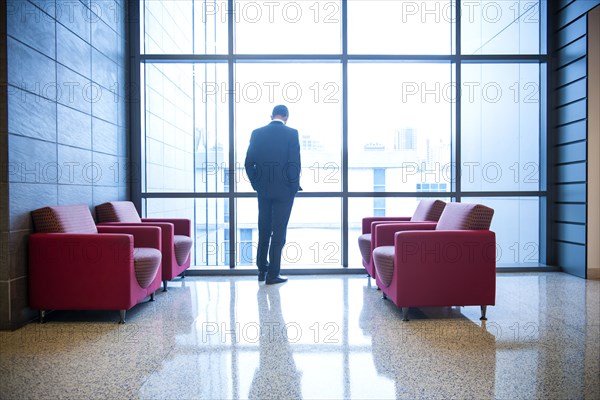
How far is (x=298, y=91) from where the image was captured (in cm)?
515

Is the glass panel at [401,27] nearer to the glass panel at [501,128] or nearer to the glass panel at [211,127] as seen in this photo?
the glass panel at [501,128]

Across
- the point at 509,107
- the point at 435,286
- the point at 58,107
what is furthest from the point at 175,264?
the point at 509,107

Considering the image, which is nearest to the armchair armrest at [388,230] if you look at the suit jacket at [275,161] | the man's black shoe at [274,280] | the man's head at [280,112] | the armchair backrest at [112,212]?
the suit jacket at [275,161]

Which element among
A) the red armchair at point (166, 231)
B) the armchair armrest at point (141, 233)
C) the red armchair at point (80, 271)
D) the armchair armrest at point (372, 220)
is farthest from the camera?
the armchair armrest at point (372, 220)

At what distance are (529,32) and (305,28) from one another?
2772 mm

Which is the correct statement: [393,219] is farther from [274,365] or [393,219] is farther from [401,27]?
[274,365]

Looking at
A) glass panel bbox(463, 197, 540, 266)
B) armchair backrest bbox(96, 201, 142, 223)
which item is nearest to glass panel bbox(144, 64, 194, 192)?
armchair backrest bbox(96, 201, 142, 223)

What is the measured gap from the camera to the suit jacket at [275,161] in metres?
4.23

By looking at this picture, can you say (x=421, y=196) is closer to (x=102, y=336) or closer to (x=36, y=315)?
(x=102, y=336)

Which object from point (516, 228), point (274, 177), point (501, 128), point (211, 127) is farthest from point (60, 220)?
point (516, 228)

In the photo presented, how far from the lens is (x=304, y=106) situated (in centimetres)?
516

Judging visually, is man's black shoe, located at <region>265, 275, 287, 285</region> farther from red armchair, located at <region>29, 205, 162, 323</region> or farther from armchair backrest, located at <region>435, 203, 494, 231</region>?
armchair backrest, located at <region>435, 203, 494, 231</region>

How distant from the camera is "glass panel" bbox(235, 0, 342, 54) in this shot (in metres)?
5.03

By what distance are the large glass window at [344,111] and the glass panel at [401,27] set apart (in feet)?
0.05
